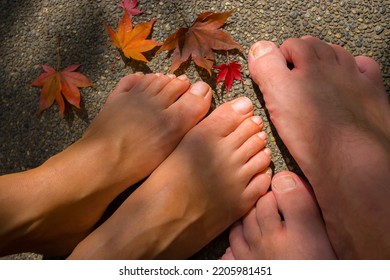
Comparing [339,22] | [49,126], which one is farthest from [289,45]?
[49,126]

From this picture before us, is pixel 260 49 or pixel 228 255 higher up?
pixel 260 49

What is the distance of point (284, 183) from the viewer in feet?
5.02

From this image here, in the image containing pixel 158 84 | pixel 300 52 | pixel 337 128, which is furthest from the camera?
pixel 158 84

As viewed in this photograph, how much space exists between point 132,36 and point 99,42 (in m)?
0.16

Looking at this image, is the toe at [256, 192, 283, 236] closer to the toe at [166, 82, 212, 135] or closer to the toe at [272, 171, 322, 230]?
the toe at [272, 171, 322, 230]

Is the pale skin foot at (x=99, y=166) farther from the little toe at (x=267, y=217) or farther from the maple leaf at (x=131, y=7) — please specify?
the little toe at (x=267, y=217)

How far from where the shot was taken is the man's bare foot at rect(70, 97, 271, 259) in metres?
1.48

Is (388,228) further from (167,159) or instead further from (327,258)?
(167,159)

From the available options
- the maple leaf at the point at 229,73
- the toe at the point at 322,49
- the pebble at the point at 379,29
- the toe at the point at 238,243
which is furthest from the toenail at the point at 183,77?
the pebble at the point at 379,29

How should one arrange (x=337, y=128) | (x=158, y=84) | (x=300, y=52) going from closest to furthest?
(x=337, y=128) < (x=300, y=52) < (x=158, y=84)

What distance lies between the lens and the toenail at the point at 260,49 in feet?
5.22

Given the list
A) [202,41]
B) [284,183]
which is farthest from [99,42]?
[284,183]

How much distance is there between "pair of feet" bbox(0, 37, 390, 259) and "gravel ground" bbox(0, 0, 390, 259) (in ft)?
0.20

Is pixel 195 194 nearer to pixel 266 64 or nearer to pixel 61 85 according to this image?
pixel 266 64
